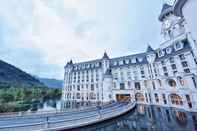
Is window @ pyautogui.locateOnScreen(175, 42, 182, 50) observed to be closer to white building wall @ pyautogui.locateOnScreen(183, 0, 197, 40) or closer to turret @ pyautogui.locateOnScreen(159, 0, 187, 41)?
turret @ pyautogui.locateOnScreen(159, 0, 187, 41)

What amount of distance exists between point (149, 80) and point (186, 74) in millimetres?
10227

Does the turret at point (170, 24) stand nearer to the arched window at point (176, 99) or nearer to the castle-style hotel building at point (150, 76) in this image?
the castle-style hotel building at point (150, 76)

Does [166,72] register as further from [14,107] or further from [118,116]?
[14,107]

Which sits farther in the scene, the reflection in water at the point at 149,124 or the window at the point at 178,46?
the window at the point at 178,46

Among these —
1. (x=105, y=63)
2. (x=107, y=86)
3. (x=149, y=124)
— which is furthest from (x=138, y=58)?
(x=149, y=124)

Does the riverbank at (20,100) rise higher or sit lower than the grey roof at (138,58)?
lower

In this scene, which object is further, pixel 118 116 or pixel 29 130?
pixel 118 116

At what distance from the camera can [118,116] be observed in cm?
1558

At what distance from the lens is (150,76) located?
1164 inches

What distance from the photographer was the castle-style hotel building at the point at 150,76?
20391 mm

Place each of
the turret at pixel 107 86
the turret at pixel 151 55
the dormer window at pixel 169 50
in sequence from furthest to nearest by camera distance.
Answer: the turret at pixel 107 86, the turret at pixel 151 55, the dormer window at pixel 169 50

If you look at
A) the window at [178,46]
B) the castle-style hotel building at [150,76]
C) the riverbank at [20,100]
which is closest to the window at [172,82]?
the castle-style hotel building at [150,76]

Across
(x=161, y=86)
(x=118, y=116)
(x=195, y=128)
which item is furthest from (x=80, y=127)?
(x=161, y=86)

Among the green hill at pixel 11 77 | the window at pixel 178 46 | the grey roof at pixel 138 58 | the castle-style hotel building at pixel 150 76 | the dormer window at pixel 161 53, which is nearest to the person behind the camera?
the castle-style hotel building at pixel 150 76
